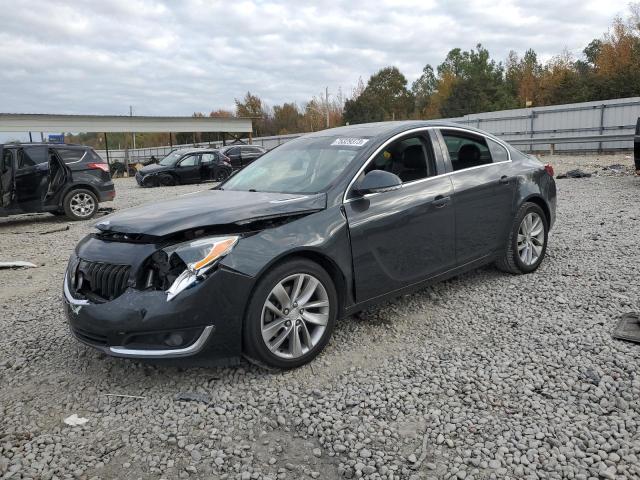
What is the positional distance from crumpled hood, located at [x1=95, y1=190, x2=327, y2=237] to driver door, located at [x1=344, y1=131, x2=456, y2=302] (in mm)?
413

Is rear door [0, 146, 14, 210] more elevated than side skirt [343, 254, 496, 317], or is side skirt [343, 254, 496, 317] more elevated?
rear door [0, 146, 14, 210]

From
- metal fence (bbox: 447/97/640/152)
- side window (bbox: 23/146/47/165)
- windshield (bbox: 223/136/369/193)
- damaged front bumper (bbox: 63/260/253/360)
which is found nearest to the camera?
damaged front bumper (bbox: 63/260/253/360)

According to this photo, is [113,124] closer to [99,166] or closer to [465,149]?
[99,166]

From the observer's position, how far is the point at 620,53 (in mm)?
42000

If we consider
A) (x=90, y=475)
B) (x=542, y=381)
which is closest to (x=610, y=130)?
(x=542, y=381)

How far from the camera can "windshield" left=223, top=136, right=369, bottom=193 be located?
393 cm

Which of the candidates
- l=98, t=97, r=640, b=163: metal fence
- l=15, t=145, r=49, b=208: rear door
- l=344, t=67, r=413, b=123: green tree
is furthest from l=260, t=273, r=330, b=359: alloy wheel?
l=344, t=67, r=413, b=123: green tree

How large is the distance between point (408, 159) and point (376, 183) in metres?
0.80

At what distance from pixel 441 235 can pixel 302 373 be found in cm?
171

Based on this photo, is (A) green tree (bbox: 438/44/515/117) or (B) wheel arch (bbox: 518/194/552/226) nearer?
(B) wheel arch (bbox: 518/194/552/226)

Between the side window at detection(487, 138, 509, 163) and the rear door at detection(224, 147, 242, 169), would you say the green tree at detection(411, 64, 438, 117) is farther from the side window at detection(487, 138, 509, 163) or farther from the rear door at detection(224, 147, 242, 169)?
the side window at detection(487, 138, 509, 163)

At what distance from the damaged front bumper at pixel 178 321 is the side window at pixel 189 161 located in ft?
58.5

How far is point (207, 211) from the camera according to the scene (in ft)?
11.0

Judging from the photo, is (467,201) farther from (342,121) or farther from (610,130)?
(342,121)
